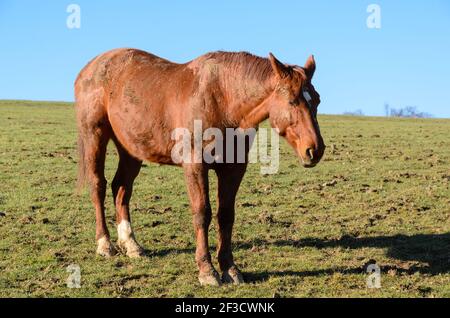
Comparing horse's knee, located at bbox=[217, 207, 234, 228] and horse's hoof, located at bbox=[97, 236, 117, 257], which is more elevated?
horse's knee, located at bbox=[217, 207, 234, 228]

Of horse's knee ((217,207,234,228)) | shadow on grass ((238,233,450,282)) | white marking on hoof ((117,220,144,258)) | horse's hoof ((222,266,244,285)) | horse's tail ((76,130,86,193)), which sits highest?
horse's tail ((76,130,86,193))

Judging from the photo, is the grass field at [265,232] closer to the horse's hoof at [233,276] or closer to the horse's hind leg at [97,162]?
the horse's hoof at [233,276]

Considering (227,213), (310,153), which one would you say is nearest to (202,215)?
(227,213)

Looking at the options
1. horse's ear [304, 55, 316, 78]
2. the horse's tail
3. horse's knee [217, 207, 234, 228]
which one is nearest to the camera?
horse's ear [304, 55, 316, 78]

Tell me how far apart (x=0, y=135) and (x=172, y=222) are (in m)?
15.7

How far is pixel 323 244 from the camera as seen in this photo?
8.35m

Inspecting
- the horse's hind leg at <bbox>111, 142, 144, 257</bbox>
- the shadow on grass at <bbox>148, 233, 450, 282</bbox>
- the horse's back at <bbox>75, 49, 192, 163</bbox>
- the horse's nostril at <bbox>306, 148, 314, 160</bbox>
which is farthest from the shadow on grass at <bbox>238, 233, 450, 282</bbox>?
the horse's back at <bbox>75, 49, 192, 163</bbox>

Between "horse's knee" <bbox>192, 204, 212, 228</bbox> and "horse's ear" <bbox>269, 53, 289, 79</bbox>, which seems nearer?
"horse's ear" <bbox>269, 53, 289, 79</bbox>

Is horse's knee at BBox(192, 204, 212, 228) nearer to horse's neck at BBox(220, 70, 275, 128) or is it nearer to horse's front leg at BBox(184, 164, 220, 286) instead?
horse's front leg at BBox(184, 164, 220, 286)

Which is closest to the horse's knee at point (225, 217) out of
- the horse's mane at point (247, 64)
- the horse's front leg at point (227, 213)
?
the horse's front leg at point (227, 213)

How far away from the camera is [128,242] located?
768cm

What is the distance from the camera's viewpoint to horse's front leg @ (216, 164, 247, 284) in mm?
6485

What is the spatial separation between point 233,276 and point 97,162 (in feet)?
9.26

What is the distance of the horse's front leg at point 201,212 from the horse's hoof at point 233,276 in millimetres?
175
